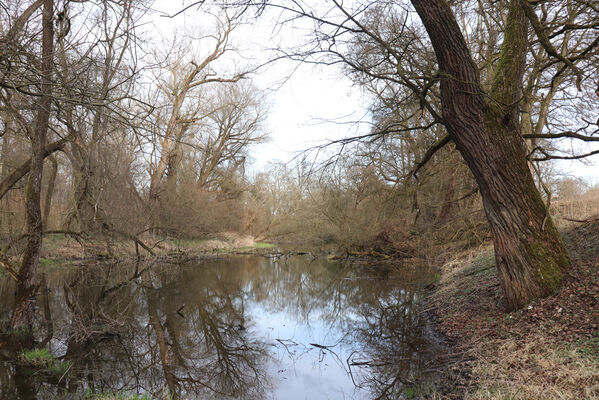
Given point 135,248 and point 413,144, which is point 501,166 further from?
point 135,248

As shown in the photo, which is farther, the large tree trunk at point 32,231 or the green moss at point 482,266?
the green moss at point 482,266

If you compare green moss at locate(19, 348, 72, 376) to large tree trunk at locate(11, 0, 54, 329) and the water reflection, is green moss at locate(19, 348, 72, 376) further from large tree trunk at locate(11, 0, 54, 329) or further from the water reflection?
large tree trunk at locate(11, 0, 54, 329)

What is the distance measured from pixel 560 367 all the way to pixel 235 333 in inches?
218

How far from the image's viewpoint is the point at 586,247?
6.30m

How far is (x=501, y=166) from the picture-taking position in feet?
17.5

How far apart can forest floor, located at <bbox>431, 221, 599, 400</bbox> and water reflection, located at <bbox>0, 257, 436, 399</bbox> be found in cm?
62

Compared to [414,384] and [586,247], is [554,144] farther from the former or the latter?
[414,384]

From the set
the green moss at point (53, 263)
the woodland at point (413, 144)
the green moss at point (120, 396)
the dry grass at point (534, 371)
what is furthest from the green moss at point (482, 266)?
the green moss at point (53, 263)

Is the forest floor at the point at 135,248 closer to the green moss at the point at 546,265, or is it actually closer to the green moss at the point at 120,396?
the green moss at the point at 120,396

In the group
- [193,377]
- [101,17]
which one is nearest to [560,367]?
[193,377]

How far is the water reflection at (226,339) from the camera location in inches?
194

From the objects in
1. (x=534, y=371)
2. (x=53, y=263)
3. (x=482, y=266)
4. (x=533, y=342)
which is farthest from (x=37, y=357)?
(x=53, y=263)

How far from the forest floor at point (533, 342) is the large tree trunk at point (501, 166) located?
1.09 feet

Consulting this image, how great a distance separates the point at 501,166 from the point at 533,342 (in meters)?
2.30
